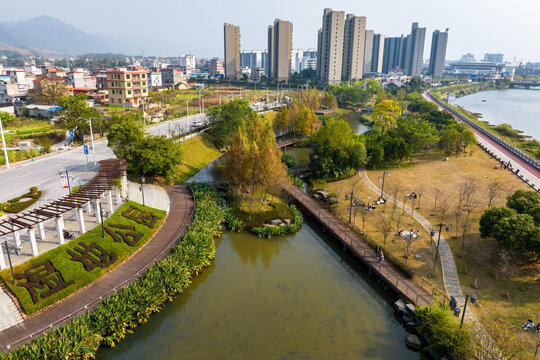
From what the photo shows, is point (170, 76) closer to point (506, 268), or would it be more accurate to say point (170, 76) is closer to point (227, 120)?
point (227, 120)

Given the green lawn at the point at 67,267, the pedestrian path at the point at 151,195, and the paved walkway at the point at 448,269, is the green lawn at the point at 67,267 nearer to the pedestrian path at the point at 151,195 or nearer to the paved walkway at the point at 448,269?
the pedestrian path at the point at 151,195

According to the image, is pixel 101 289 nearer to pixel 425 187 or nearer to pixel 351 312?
pixel 351 312

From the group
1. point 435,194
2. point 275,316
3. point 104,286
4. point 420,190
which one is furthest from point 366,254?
point 104,286

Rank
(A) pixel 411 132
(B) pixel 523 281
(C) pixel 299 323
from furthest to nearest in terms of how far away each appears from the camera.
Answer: (A) pixel 411 132 < (B) pixel 523 281 < (C) pixel 299 323

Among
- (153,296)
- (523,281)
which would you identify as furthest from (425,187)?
(153,296)

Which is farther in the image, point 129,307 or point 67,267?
point 67,267

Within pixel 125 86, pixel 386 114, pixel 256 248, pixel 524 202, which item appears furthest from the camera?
pixel 125 86
